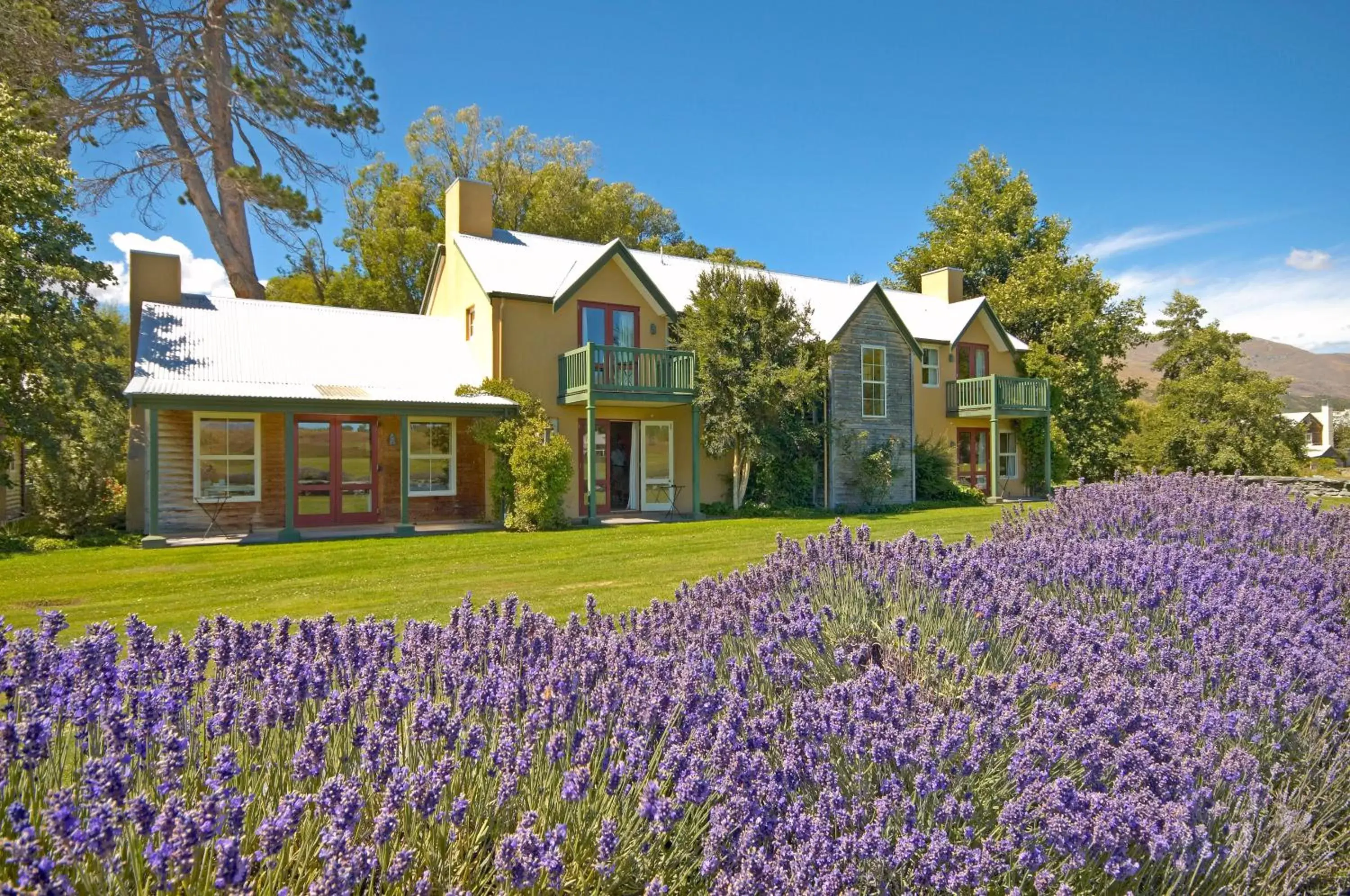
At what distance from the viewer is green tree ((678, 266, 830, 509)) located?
18266 millimetres

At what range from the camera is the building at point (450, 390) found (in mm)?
15539

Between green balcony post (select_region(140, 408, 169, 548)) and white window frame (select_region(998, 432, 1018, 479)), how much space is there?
80.0ft

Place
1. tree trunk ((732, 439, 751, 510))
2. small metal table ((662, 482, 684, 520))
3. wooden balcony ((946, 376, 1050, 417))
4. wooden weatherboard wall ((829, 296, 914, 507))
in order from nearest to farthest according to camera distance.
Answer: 1. tree trunk ((732, 439, 751, 510))
2. small metal table ((662, 482, 684, 520))
3. wooden weatherboard wall ((829, 296, 914, 507))
4. wooden balcony ((946, 376, 1050, 417))

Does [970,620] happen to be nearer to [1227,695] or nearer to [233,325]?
[1227,695]

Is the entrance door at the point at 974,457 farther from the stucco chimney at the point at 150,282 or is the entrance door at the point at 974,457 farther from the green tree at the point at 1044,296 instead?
the stucco chimney at the point at 150,282

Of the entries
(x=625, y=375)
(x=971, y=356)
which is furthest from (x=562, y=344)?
(x=971, y=356)

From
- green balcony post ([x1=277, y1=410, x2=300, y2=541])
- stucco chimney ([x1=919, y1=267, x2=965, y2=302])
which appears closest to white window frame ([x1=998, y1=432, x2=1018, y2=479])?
stucco chimney ([x1=919, y1=267, x2=965, y2=302])

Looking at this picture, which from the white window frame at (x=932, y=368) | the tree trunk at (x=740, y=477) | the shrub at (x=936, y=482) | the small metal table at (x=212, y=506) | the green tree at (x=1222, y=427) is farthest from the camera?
the green tree at (x=1222, y=427)

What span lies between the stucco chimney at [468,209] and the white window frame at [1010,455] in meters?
18.5

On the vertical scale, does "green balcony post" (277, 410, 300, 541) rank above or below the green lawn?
above

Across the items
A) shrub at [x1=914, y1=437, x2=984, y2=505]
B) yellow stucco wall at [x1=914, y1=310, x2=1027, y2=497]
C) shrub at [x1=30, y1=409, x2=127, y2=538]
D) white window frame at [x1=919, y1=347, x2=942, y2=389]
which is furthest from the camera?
white window frame at [x1=919, y1=347, x2=942, y2=389]

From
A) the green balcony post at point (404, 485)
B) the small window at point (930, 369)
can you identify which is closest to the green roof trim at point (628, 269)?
the green balcony post at point (404, 485)

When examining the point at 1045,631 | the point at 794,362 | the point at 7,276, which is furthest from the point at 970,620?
the point at 7,276

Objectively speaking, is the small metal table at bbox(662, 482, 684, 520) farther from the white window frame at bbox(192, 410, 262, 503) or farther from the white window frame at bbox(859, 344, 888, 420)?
the white window frame at bbox(192, 410, 262, 503)
